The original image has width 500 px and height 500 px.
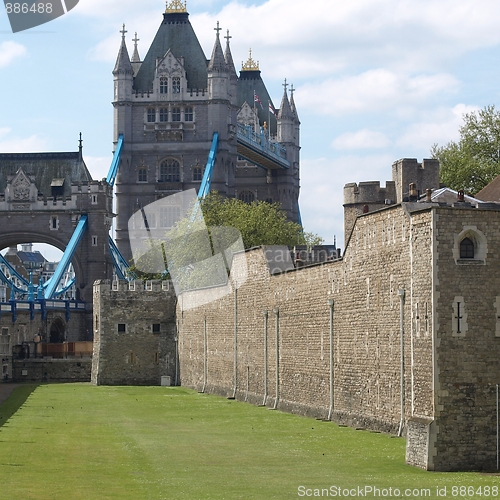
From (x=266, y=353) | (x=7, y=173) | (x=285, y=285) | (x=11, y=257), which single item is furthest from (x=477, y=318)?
(x=11, y=257)

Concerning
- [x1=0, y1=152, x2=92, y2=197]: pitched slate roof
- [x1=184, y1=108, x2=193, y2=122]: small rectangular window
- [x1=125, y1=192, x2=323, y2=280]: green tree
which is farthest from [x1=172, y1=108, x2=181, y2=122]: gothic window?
[x1=125, y1=192, x2=323, y2=280]: green tree

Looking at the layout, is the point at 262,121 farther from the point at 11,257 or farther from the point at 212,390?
the point at 212,390

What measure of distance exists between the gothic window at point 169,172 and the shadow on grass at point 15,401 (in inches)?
2452

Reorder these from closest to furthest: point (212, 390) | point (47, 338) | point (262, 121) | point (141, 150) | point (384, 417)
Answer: point (384, 417) → point (212, 390) → point (47, 338) → point (141, 150) → point (262, 121)

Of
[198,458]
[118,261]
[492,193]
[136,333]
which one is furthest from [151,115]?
[198,458]

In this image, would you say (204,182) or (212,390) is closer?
(212,390)

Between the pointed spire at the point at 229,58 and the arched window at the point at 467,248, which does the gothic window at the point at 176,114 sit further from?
the arched window at the point at 467,248

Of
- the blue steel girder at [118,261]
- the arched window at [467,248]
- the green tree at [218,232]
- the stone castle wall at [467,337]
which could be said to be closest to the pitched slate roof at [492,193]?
the arched window at [467,248]

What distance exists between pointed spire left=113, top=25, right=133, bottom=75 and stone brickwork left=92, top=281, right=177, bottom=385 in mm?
66545

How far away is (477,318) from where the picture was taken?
26.0m

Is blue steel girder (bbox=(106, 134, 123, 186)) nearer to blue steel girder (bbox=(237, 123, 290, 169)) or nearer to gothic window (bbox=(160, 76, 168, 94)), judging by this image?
gothic window (bbox=(160, 76, 168, 94))

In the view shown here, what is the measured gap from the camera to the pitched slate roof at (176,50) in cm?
12950

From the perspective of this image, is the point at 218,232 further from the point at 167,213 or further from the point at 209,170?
the point at 167,213

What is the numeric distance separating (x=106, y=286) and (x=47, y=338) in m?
26.2
